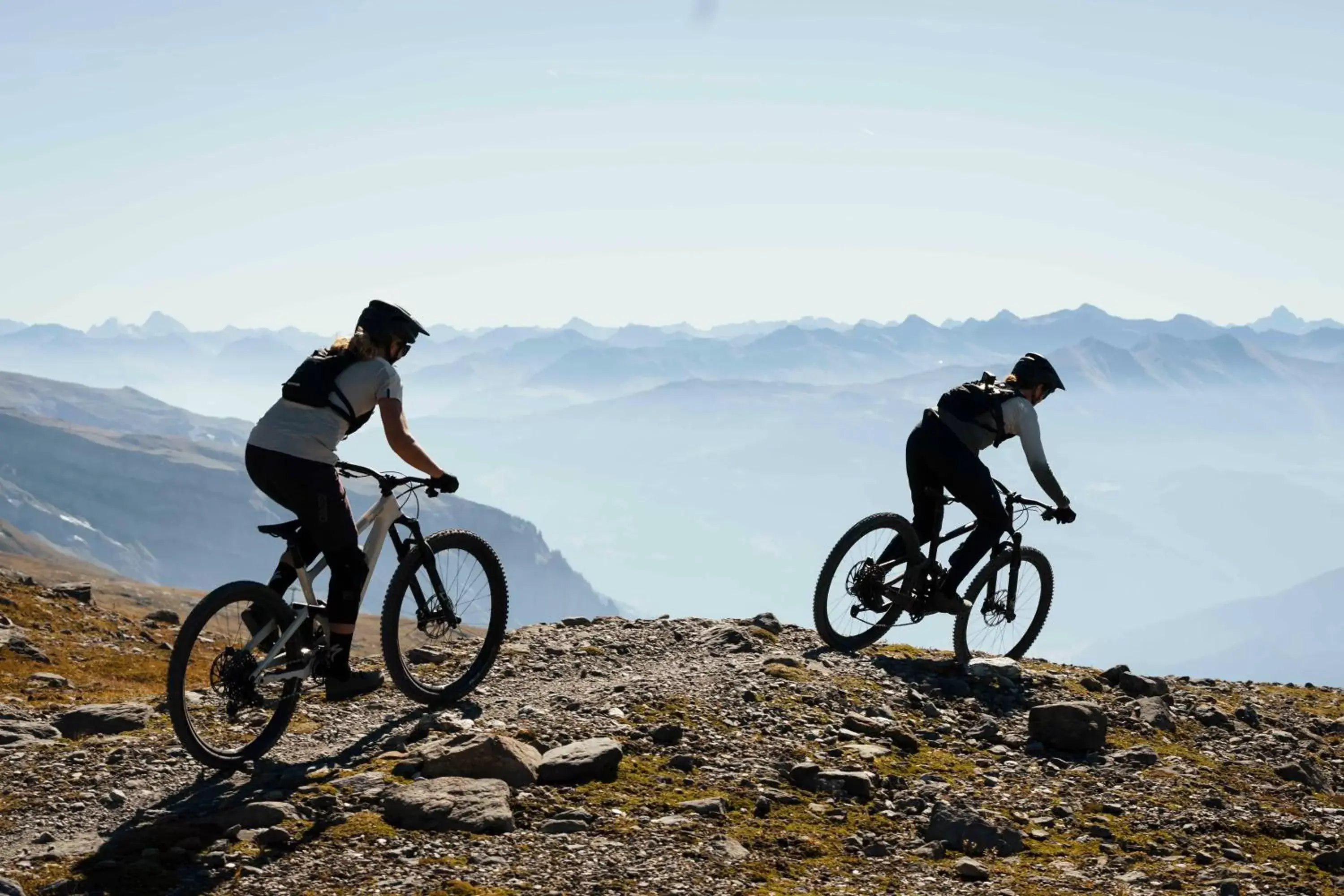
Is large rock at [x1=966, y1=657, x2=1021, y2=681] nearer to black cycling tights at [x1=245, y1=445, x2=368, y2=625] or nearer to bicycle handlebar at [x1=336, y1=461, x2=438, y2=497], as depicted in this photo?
bicycle handlebar at [x1=336, y1=461, x2=438, y2=497]

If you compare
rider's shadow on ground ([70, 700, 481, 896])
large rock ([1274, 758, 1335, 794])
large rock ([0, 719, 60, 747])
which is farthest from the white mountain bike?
large rock ([1274, 758, 1335, 794])

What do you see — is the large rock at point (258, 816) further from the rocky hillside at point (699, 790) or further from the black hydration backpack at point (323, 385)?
the black hydration backpack at point (323, 385)

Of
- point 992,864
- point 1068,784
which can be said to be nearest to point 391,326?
point 992,864

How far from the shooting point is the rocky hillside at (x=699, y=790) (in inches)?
294

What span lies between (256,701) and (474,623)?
2.91 metres

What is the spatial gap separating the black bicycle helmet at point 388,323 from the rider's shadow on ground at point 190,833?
360 cm

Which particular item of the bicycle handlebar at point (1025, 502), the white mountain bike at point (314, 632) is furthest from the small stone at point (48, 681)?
the bicycle handlebar at point (1025, 502)

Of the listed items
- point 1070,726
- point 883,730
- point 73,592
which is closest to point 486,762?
point 883,730

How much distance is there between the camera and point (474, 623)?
38.2ft

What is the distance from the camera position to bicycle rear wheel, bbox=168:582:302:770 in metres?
8.58

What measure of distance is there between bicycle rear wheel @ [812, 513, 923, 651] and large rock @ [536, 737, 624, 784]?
207 inches

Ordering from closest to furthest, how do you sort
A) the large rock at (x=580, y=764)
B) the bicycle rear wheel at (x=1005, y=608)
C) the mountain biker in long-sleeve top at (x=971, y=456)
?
the large rock at (x=580, y=764), the mountain biker in long-sleeve top at (x=971, y=456), the bicycle rear wheel at (x=1005, y=608)

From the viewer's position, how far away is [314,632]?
9.54 meters

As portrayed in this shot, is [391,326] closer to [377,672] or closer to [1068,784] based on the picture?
[377,672]
